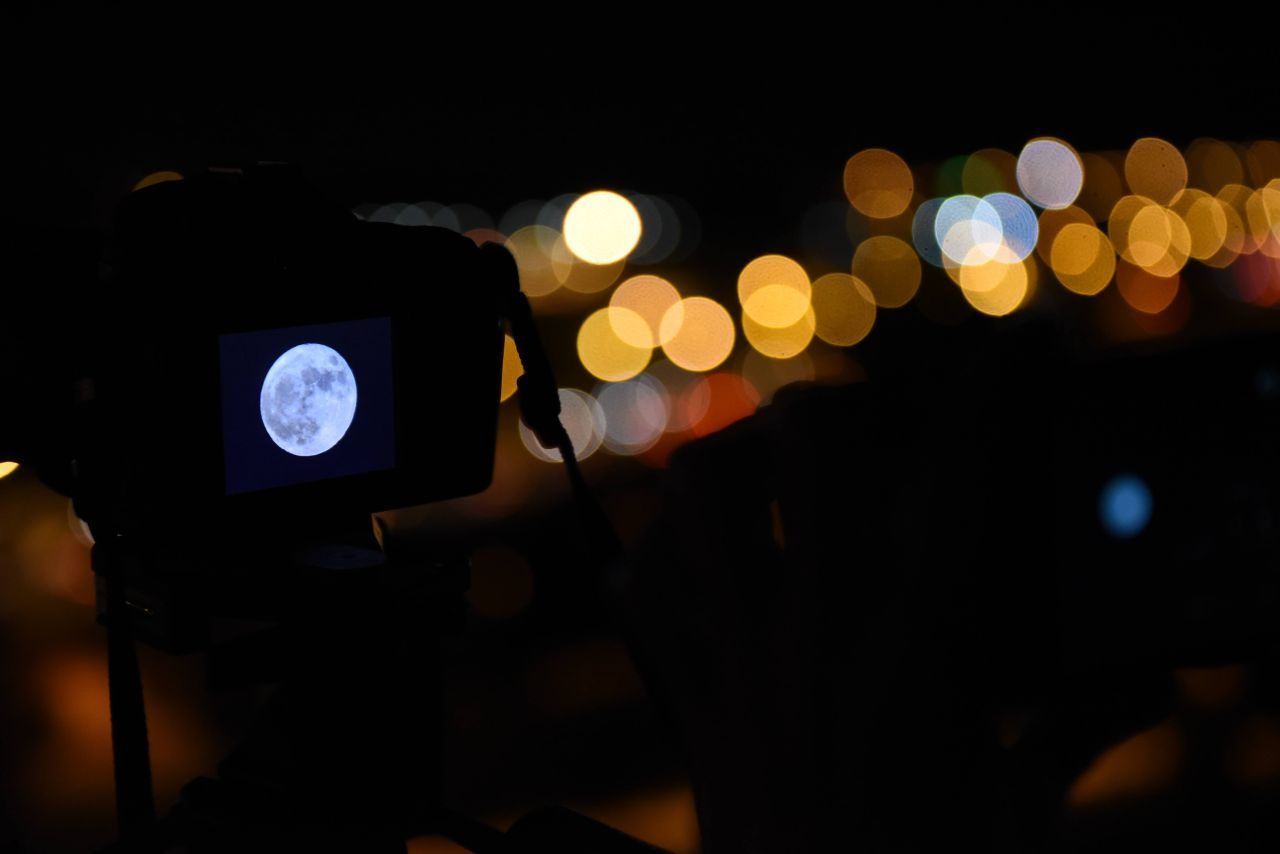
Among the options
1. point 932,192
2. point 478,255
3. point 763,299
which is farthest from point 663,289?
point 478,255

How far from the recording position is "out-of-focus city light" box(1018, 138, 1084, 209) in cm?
3872

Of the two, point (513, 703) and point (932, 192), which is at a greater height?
point (932, 192)

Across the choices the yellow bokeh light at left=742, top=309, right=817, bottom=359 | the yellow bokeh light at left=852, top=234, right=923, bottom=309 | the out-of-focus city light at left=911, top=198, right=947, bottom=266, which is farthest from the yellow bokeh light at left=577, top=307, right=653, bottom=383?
the out-of-focus city light at left=911, top=198, right=947, bottom=266

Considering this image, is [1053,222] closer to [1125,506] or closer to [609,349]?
[609,349]

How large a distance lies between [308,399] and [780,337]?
20.1 meters

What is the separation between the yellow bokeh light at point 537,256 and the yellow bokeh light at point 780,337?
13.6 ft

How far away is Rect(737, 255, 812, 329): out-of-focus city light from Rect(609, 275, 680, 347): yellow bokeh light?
61.2 inches

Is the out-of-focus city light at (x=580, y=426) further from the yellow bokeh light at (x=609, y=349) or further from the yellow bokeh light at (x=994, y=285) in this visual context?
the yellow bokeh light at (x=994, y=285)

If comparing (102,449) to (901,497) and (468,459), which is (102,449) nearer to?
(468,459)

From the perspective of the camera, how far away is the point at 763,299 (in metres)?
27.5

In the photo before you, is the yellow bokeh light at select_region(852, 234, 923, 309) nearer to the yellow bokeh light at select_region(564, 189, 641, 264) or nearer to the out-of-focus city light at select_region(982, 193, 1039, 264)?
the out-of-focus city light at select_region(982, 193, 1039, 264)

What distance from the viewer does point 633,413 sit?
14227 millimetres

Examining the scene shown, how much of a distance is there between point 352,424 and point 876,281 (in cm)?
2795

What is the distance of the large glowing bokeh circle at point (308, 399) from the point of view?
1.39 metres
